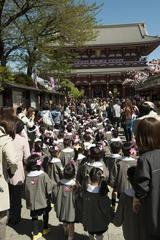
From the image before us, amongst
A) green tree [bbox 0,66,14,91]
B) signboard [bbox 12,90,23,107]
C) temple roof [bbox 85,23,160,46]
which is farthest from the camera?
temple roof [bbox 85,23,160,46]

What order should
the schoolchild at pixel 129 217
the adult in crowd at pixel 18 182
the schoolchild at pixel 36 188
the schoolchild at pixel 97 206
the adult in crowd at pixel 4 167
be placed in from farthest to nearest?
the adult in crowd at pixel 18 182 < the schoolchild at pixel 36 188 < the schoolchild at pixel 97 206 < the adult in crowd at pixel 4 167 < the schoolchild at pixel 129 217

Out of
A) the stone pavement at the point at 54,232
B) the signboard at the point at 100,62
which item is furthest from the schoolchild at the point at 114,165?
the signboard at the point at 100,62

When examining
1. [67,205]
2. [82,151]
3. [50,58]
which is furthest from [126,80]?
[67,205]

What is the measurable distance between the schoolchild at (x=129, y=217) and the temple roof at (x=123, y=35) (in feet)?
148

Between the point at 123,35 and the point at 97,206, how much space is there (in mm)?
51655

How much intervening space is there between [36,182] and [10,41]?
13.6 metres

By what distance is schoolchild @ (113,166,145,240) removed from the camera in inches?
148

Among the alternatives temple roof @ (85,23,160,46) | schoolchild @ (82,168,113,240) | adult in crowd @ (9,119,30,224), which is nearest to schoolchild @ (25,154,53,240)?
adult in crowd @ (9,119,30,224)

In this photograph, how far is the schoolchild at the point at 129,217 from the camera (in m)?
3.77

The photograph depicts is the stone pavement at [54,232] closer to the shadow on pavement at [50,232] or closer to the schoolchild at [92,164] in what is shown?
the shadow on pavement at [50,232]

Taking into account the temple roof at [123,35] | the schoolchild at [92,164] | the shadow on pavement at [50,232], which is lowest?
the shadow on pavement at [50,232]

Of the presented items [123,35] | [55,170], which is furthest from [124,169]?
[123,35]

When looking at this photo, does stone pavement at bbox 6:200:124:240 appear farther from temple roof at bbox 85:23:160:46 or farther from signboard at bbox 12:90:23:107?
temple roof at bbox 85:23:160:46

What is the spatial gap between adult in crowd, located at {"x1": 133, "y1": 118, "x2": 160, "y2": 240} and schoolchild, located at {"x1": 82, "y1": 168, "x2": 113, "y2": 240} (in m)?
1.50
